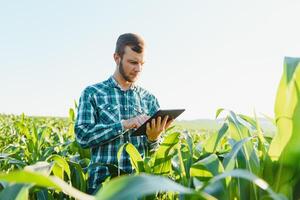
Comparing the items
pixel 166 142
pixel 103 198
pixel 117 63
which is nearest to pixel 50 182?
pixel 103 198

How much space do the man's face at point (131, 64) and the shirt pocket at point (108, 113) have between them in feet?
0.64

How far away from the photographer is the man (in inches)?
96.1

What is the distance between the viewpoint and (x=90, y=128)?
250cm

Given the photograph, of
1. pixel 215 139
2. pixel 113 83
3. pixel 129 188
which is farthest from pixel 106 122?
pixel 129 188

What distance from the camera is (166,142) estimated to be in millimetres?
1564

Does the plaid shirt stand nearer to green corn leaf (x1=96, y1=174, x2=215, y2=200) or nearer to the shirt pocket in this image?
the shirt pocket

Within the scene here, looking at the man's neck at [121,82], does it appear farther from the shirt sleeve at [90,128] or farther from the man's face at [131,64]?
the shirt sleeve at [90,128]

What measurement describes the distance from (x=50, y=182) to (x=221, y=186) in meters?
0.47

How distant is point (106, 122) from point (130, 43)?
1.58ft

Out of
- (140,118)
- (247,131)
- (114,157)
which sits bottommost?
(114,157)

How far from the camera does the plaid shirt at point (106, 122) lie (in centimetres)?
246

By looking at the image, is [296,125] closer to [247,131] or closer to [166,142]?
[247,131]

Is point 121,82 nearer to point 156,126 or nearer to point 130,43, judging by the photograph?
point 130,43

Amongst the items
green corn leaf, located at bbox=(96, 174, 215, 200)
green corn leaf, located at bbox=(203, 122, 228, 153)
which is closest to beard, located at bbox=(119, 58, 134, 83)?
green corn leaf, located at bbox=(203, 122, 228, 153)
